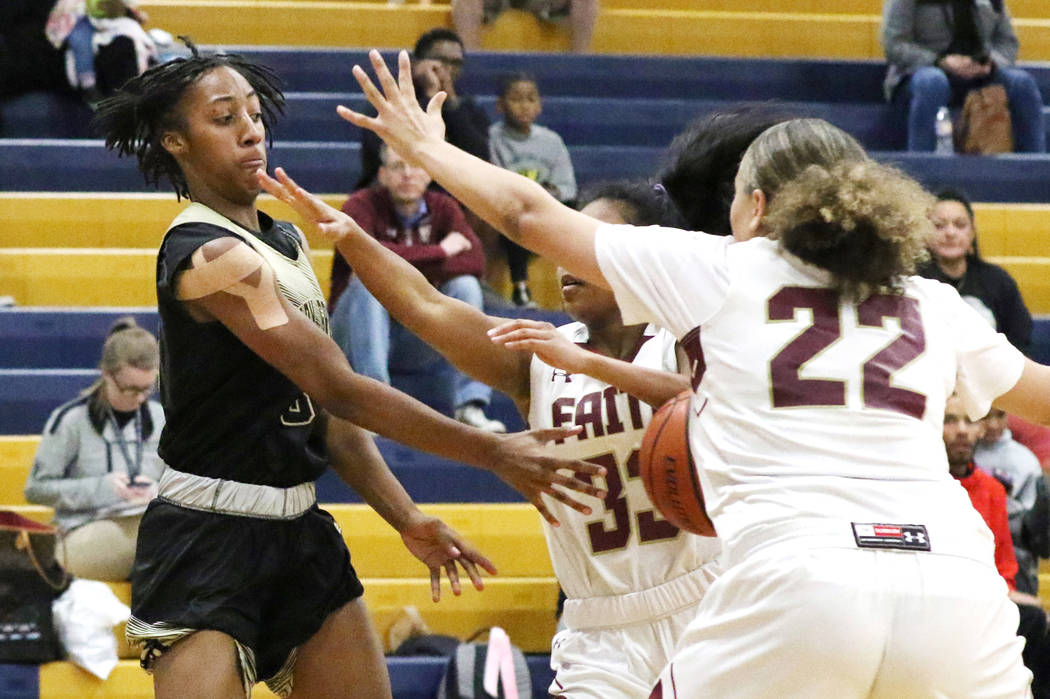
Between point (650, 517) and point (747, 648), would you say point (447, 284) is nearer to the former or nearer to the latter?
point (650, 517)

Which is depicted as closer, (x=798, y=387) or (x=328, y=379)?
(x=798, y=387)

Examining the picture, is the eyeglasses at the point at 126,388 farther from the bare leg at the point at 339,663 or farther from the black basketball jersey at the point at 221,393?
the bare leg at the point at 339,663

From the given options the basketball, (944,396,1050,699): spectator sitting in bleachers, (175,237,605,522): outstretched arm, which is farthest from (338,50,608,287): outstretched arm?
(944,396,1050,699): spectator sitting in bleachers

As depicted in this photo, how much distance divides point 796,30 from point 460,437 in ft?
25.8

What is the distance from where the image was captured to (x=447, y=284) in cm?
682

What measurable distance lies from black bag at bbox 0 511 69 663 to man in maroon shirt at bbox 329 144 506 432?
1.64 meters

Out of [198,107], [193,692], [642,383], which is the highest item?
[198,107]

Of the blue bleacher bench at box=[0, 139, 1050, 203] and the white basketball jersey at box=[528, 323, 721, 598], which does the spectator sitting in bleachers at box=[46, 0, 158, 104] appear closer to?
the blue bleacher bench at box=[0, 139, 1050, 203]

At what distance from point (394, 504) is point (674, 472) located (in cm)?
91

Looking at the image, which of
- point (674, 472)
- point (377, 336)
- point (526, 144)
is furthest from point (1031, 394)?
point (526, 144)

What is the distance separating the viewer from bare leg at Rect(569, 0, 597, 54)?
9961 mm

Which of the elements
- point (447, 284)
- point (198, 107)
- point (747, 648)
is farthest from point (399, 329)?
point (747, 648)

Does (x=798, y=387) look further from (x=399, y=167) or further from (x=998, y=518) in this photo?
(x=399, y=167)

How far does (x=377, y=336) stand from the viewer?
6566mm
